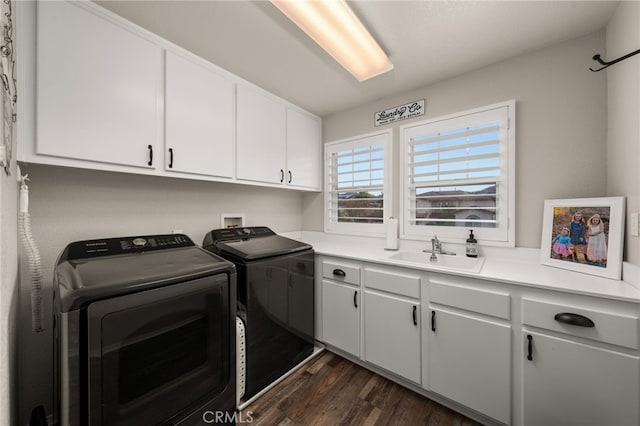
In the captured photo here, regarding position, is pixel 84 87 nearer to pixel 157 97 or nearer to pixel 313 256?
pixel 157 97

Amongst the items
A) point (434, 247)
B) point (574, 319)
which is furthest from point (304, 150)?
point (574, 319)

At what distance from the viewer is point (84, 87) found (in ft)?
4.18

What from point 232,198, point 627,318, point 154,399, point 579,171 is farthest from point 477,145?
point 154,399

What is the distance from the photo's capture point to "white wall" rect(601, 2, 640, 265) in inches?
48.0

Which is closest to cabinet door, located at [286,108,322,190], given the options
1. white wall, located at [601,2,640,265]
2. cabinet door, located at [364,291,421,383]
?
cabinet door, located at [364,291,421,383]

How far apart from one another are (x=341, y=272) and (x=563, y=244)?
1.51 metres

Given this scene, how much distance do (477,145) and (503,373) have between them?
1.58 metres

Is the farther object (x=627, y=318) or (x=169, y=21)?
(x=169, y=21)

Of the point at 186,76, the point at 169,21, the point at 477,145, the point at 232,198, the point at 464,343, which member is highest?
the point at 169,21

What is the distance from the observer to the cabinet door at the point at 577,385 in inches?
43.2

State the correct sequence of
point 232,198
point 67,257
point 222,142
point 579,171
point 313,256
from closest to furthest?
point 67,257 → point 579,171 → point 222,142 → point 313,256 → point 232,198

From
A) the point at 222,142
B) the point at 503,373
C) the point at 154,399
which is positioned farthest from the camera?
the point at 222,142

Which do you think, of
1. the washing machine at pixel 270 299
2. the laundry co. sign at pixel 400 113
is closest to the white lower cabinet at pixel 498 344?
the washing machine at pixel 270 299

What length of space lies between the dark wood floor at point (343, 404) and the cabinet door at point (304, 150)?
1.77m
